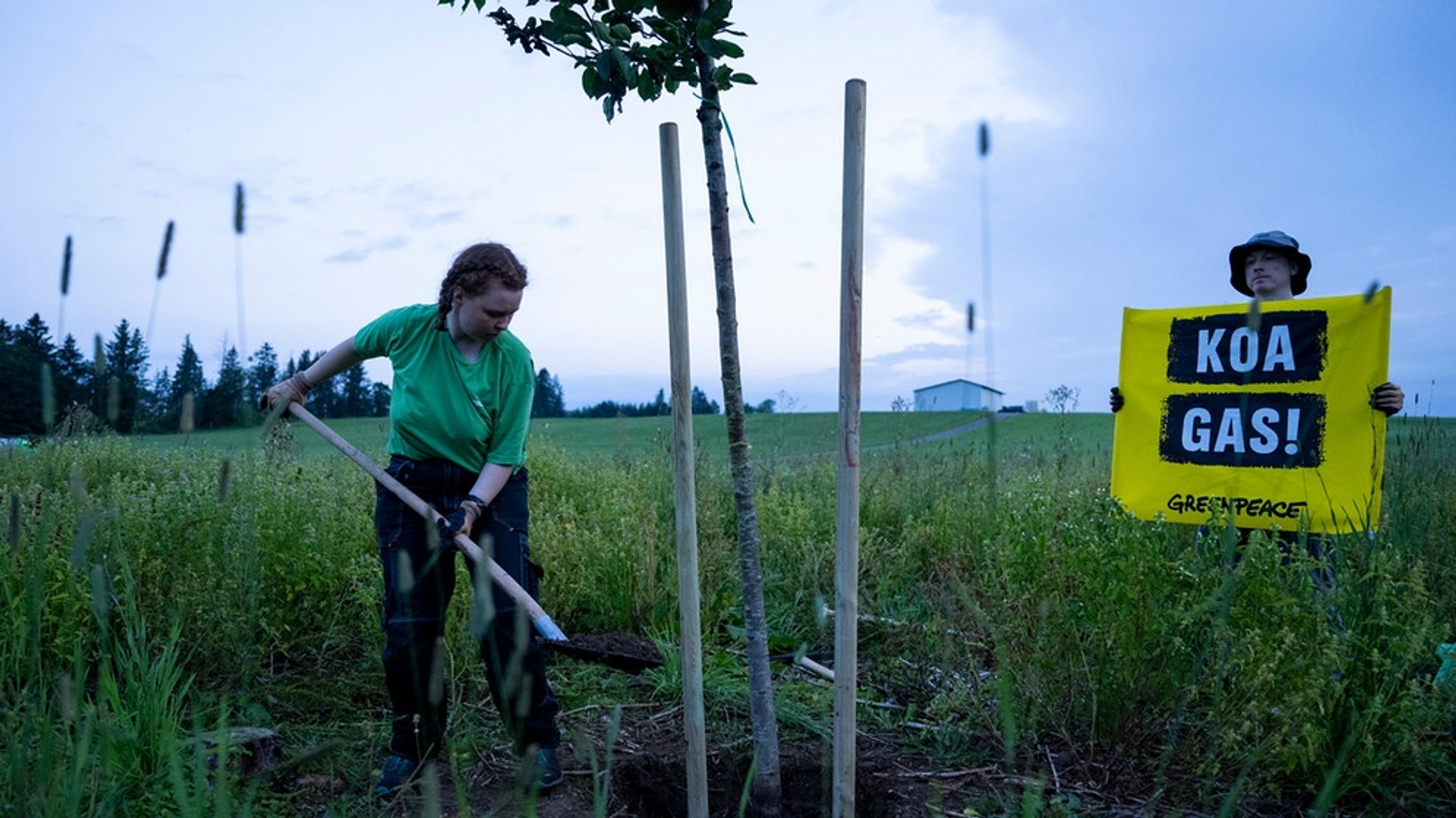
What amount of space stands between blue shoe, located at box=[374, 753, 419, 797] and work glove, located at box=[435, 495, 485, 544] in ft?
2.39

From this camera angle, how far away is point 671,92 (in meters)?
2.48

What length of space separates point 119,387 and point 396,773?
66.4 inches

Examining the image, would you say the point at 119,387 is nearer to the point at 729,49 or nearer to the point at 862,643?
the point at 729,49

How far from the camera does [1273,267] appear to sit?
14.0ft

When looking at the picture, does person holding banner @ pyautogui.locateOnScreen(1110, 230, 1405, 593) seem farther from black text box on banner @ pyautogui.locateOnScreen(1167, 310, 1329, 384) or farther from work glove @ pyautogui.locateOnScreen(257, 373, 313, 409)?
work glove @ pyautogui.locateOnScreen(257, 373, 313, 409)

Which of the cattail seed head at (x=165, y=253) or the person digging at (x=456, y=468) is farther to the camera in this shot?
the person digging at (x=456, y=468)

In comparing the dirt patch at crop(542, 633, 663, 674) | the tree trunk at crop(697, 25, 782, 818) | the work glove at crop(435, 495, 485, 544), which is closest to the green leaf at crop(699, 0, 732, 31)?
the tree trunk at crop(697, 25, 782, 818)

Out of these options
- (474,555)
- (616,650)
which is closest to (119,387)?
(474,555)

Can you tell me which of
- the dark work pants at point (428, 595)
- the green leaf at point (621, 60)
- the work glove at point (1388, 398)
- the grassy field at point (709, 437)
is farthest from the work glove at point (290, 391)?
the work glove at point (1388, 398)

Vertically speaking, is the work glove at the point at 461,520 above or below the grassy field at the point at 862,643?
above

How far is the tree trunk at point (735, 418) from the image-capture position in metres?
2.50

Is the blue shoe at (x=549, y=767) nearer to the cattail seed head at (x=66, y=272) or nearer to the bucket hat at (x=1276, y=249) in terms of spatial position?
the cattail seed head at (x=66, y=272)

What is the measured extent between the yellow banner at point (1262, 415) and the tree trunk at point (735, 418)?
7.23ft

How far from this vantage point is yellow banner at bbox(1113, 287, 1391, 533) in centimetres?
408
